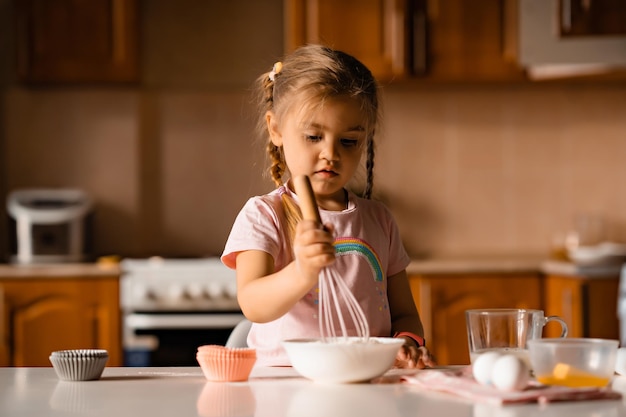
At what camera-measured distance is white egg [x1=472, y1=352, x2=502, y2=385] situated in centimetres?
97

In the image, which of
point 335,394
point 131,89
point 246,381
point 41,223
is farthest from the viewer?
point 131,89

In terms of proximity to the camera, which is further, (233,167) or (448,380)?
(233,167)

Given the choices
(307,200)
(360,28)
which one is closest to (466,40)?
(360,28)

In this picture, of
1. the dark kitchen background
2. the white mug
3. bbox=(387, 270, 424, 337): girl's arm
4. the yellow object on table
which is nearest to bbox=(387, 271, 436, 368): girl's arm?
bbox=(387, 270, 424, 337): girl's arm

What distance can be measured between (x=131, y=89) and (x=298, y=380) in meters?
2.65

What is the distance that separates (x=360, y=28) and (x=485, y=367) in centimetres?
243

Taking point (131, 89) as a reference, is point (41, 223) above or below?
below

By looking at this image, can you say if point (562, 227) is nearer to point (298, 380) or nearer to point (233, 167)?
point (233, 167)

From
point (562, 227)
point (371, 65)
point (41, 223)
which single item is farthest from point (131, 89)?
point (562, 227)

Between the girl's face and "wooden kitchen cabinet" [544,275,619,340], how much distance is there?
1768 millimetres

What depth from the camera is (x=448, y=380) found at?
99cm

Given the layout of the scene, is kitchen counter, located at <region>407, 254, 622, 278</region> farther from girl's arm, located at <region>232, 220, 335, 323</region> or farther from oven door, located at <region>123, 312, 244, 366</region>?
girl's arm, located at <region>232, 220, 335, 323</region>

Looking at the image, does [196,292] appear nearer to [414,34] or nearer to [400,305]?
[414,34]

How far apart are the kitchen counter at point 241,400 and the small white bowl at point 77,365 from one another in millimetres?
13
